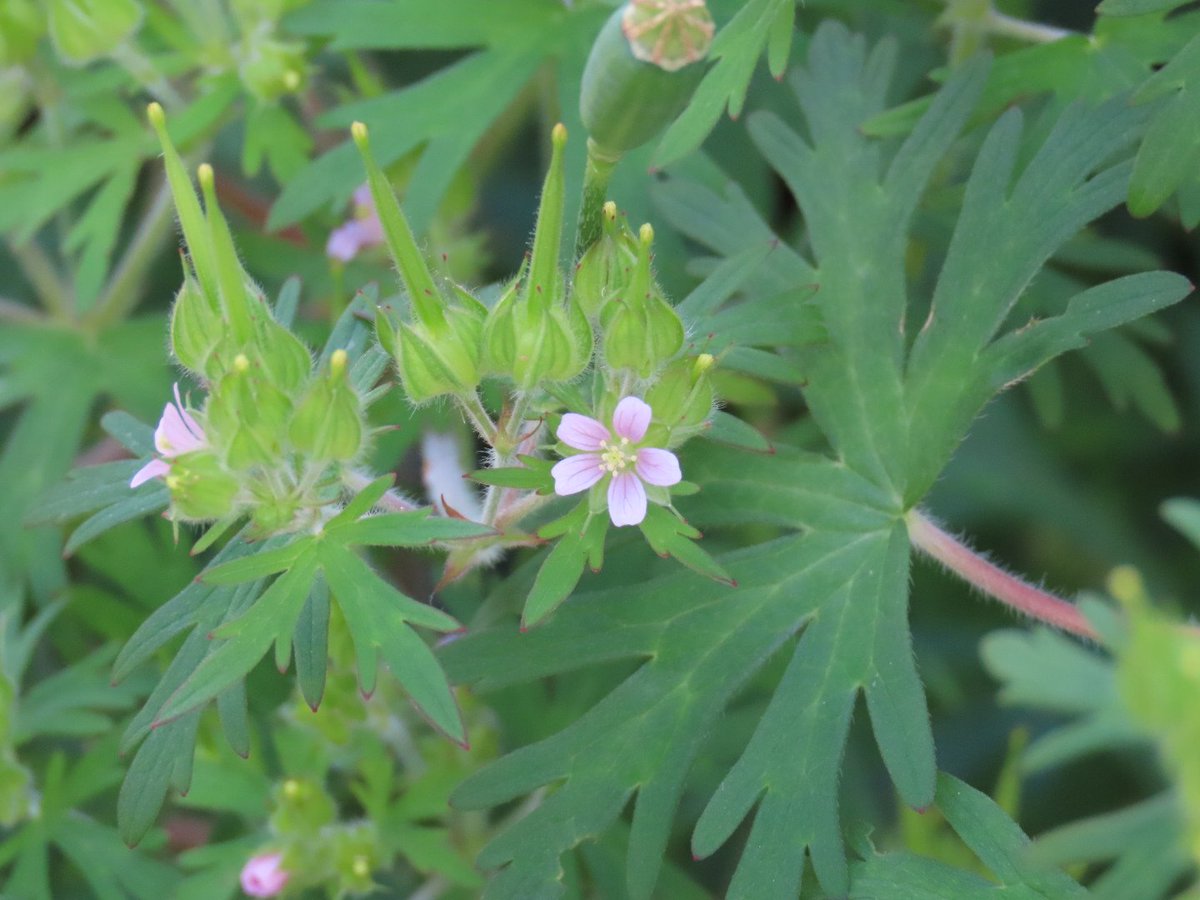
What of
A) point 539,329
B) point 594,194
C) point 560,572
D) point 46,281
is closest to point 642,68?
point 594,194

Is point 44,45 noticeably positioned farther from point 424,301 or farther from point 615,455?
point 615,455

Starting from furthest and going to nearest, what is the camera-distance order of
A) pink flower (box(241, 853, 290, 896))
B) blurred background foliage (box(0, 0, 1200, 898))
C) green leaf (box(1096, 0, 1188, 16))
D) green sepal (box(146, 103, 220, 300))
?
1. blurred background foliage (box(0, 0, 1200, 898))
2. pink flower (box(241, 853, 290, 896))
3. green leaf (box(1096, 0, 1188, 16))
4. green sepal (box(146, 103, 220, 300))

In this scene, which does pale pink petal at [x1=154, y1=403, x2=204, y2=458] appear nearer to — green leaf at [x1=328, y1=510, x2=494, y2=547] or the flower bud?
green leaf at [x1=328, y1=510, x2=494, y2=547]

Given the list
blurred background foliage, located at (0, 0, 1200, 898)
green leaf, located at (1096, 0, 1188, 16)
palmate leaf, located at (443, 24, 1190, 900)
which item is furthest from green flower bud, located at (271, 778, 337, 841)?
green leaf, located at (1096, 0, 1188, 16)

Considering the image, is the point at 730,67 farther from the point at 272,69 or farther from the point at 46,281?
the point at 46,281

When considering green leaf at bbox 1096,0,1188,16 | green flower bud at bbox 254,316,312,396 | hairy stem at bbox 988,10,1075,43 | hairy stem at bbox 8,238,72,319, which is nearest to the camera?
green flower bud at bbox 254,316,312,396

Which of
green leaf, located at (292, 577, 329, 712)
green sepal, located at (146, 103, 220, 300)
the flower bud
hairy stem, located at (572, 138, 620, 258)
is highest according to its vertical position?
green sepal, located at (146, 103, 220, 300)

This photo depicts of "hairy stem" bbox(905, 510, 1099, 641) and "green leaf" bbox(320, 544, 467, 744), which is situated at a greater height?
"green leaf" bbox(320, 544, 467, 744)
